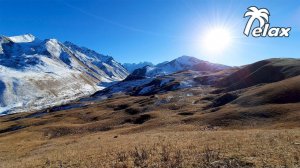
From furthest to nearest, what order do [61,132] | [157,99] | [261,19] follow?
[157,99] → [61,132] → [261,19]

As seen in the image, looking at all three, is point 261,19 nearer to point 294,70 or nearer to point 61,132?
point 61,132

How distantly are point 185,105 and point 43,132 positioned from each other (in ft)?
141

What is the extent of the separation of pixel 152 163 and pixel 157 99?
86825 millimetres

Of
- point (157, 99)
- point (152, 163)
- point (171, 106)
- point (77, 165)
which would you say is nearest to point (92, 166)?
point (77, 165)

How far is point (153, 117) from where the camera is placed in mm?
73312

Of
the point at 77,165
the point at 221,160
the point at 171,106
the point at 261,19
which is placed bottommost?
the point at 77,165

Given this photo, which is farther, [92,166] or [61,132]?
[61,132]

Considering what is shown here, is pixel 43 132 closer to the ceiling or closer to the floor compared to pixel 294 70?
closer to the floor

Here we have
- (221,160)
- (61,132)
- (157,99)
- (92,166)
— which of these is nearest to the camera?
(221,160)

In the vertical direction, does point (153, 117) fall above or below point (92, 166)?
above

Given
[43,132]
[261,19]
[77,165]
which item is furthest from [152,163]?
[43,132]

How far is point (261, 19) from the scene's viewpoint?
4516 cm

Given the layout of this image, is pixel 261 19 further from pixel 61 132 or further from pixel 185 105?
pixel 61 132

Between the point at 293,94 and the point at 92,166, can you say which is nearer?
the point at 92,166
